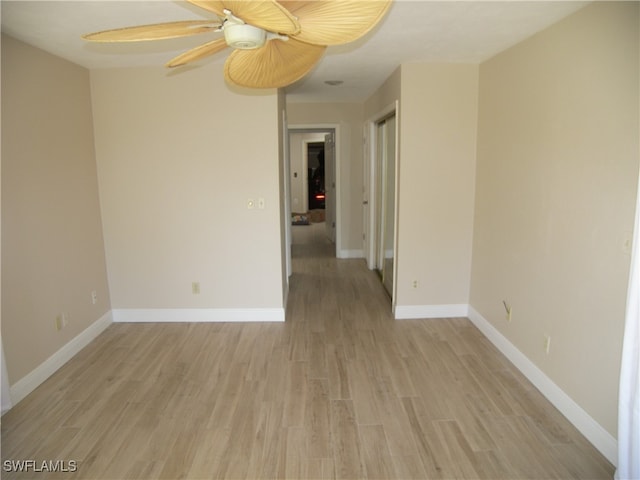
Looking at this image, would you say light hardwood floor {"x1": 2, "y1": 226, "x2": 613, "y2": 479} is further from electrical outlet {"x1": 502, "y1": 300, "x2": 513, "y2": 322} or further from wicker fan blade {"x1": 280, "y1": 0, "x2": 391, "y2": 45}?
wicker fan blade {"x1": 280, "y1": 0, "x2": 391, "y2": 45}

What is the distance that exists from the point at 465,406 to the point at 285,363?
1332 millimetres

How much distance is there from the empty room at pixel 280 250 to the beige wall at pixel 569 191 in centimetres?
2

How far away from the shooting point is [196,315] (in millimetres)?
3891

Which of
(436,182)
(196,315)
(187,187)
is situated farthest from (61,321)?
(436,182)

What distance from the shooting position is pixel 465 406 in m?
2.51

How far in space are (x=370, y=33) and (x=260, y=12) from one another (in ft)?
6.32

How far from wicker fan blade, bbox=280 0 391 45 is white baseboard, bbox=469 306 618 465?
2.33 m

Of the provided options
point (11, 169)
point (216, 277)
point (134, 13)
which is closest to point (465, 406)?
point (216, 277)

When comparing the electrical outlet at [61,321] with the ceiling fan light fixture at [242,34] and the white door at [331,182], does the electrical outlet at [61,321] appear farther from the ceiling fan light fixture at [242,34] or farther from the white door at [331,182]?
the white door at [331,182]

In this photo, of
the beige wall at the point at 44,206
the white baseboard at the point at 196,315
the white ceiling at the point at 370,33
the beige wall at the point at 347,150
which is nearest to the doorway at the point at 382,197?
the beige wall at the point at 347,150

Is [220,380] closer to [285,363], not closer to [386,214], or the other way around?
[285,363]

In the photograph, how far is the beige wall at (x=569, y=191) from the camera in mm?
1998

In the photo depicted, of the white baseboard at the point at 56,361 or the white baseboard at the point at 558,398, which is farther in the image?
the white baseboard at the point at 56,361

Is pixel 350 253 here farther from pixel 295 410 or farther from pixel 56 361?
pixel 56 361
